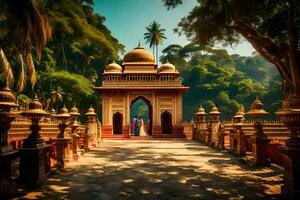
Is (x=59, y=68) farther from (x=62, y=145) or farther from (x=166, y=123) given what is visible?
(x=62, y=145)

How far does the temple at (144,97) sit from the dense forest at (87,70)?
7.02 m

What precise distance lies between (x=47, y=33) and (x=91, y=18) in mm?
33860

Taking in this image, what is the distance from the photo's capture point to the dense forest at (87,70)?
29.1 metres

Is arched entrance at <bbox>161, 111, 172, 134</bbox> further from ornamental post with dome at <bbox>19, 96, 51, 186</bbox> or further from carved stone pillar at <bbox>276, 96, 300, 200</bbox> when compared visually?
carved stone pillar at <bbox>276, 96, 300, 200</bbox>

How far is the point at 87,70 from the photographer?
4403 cm

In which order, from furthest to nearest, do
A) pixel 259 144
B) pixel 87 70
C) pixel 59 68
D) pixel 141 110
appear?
1. pixel 141 110
2. pixel 87 70
3. pixel 59 68
4. pixel 259 144

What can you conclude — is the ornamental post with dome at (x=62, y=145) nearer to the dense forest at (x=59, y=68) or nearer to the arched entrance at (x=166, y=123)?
the dense forest at (x=59, y=68)

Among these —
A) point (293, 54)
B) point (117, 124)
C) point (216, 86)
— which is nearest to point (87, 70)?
point (117, 124)

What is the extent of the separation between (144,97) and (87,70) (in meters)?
20.2

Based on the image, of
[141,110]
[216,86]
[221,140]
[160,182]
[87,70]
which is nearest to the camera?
[160,182]

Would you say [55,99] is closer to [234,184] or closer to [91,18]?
[91,18]

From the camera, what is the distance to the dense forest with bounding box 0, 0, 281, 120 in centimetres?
2912

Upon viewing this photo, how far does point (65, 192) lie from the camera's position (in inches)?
223

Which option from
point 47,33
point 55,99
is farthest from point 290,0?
point 55,99
